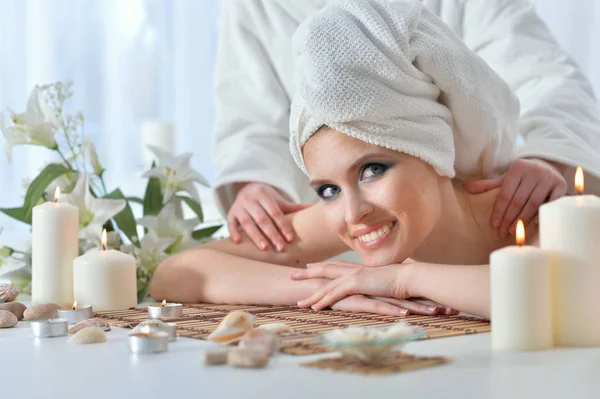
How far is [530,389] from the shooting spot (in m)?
0.75

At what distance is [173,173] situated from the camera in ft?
6.31

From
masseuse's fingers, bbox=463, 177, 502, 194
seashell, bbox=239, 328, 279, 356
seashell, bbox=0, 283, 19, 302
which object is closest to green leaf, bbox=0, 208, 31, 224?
seashell, bbox=0, 283, 19, 302

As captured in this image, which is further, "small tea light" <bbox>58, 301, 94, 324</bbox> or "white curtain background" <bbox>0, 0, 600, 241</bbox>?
"white curtain background" <bbox>0, 0, 600, 241</bbox>

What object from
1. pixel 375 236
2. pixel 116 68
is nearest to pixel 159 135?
pixel 116 68

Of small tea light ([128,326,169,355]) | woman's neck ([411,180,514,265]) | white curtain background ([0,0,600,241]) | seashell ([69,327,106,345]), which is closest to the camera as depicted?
small tea light ([128,326,169,355])

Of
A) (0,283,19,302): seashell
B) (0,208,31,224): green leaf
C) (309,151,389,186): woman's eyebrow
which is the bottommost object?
(0,283,19,302): seashell

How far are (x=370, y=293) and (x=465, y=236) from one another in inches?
9.9

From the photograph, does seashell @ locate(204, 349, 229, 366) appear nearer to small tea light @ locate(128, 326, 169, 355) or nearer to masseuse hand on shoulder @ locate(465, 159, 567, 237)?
small tea light @ locate(128, 326, 169, 355)

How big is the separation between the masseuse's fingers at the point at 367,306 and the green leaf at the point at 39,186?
775 millimetres

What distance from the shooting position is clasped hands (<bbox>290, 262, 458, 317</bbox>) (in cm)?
128

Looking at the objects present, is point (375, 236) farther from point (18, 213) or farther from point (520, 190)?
point (18, 213)

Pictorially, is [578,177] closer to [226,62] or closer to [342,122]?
[342,122]

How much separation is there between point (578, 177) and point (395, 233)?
0.40 metres

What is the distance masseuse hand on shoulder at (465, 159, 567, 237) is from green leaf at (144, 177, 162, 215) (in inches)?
28.8
